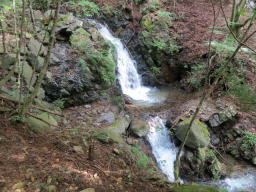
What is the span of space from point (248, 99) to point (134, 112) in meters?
4.11

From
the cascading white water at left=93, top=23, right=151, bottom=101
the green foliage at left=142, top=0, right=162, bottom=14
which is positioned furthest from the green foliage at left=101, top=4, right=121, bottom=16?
the green foliage at left=142, top=0, right=162, bottom=14

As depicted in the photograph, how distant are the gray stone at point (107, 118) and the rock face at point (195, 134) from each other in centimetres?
217

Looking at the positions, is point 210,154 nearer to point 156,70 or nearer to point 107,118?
point 107,118

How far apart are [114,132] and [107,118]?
2.55 feet

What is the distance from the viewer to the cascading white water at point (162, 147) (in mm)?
5254

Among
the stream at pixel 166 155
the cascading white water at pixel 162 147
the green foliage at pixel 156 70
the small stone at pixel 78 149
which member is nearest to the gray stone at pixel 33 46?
the small stone at pixel 78 149

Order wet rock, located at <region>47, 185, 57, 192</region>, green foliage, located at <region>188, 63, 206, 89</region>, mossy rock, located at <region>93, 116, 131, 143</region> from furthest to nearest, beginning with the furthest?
green foliage, located at <region>188, 63, 206, 89</region> → mossy rock, located at <region>93, 116, 131, 143</region> → wet rock, located at <region>47, 185, 57, 192</region>

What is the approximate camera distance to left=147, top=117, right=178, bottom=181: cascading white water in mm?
5254

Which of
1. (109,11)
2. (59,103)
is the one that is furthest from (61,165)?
(109,11)

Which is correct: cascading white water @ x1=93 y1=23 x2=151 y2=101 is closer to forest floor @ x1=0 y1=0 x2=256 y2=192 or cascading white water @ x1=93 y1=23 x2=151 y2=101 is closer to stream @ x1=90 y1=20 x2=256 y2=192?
stream @ x1=90 y1=20 x2=256 y2=192

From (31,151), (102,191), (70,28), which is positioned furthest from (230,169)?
(70,28)

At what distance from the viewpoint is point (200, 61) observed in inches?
309

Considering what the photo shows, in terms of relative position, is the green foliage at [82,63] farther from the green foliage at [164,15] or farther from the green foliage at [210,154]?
the green foliage at [164,15]

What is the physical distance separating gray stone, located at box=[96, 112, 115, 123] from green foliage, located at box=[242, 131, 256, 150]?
4.26 meters
